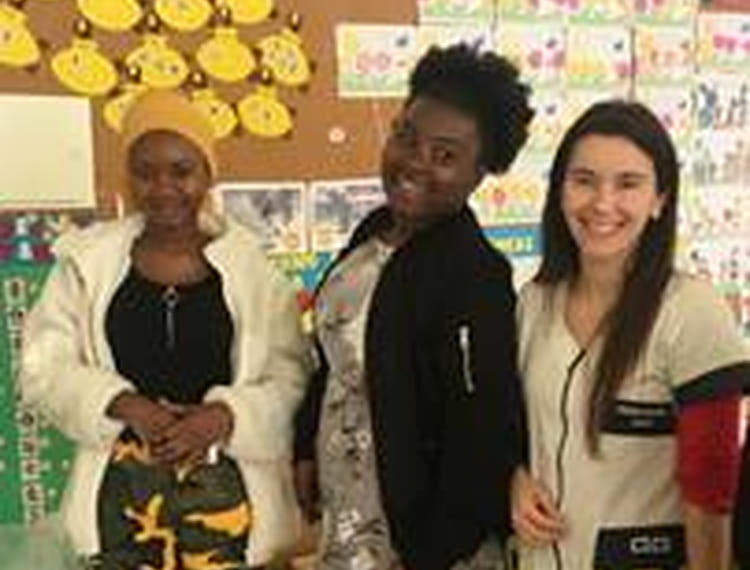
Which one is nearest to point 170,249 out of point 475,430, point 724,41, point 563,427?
point 475,430

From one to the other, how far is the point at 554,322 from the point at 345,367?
0.32m

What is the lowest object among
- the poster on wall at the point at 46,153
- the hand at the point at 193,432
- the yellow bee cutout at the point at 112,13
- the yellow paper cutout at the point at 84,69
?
the hand at the point at 193,432

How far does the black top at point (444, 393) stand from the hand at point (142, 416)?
0.30 metres

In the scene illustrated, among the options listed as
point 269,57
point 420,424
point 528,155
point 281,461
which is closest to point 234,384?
point 281,461

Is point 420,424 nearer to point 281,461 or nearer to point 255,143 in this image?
point 281,461

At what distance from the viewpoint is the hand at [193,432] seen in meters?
1.63

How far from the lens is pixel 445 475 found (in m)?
1.56

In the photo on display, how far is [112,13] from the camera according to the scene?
201cm

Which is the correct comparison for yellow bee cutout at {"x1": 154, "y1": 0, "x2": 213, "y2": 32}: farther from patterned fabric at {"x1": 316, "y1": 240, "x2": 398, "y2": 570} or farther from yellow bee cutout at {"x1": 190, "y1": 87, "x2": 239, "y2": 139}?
patterned fabric at {"x1": 316, "y1": 240, "x2": 398, "y2": 570}

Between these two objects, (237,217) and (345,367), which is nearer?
(345,367)

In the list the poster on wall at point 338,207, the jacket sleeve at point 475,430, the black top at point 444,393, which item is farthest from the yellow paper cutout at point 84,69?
the jacket sleeve at point 475,430

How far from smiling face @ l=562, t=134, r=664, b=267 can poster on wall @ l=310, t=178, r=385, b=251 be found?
784mm

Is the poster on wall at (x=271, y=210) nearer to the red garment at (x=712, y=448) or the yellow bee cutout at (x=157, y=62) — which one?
the yellow bee cutout at (x=157, y=62)

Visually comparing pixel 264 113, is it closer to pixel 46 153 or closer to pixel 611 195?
pixel 46 153
